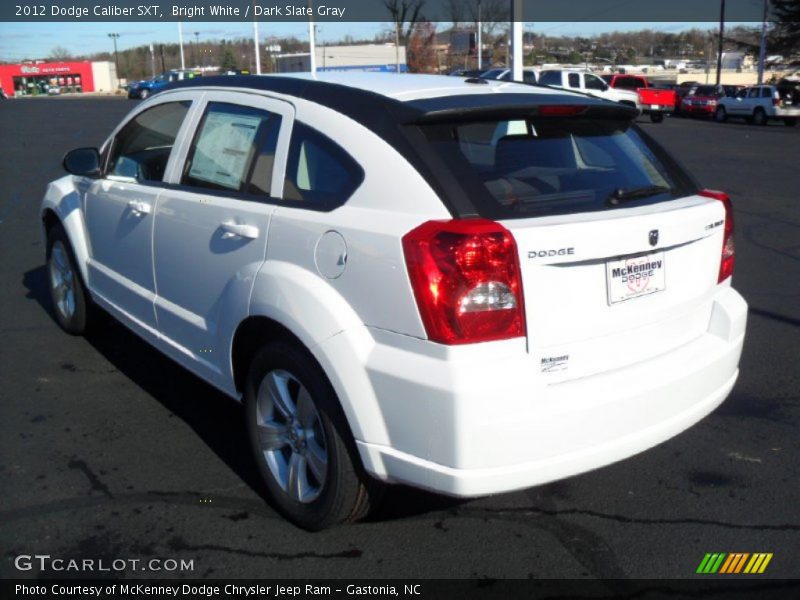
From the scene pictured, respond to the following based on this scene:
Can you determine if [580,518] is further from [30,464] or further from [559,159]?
[30,464]

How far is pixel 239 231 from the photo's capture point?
3.65 m

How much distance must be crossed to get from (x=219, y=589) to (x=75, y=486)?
115 cm

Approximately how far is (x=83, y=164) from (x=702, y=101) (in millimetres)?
40226

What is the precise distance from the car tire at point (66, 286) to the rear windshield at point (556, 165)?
11.3 ft

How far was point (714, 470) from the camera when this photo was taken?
404 centimetres

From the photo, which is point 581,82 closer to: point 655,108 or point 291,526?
point 655,108

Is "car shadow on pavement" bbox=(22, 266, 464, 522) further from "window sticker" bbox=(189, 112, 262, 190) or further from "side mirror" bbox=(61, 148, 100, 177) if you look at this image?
"window sticker" bbox=(189, 112, 262, 190)

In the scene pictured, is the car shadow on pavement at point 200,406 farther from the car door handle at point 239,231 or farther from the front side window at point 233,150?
the front side window at point 233,150

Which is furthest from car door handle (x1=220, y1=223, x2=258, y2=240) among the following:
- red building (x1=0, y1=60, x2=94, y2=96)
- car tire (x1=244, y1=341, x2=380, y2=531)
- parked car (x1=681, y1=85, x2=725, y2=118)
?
red building (x1=0, y1=60, x2=94, y2=96)

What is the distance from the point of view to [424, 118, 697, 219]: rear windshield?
315cm

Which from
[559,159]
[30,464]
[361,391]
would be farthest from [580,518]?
[30,464]

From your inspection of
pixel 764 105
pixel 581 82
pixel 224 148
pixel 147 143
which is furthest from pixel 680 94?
pixel 224 148

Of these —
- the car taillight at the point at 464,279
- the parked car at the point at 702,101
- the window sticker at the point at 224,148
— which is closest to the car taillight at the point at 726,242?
the car taillight at the point at 464,279

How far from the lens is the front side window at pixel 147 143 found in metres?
4.64
